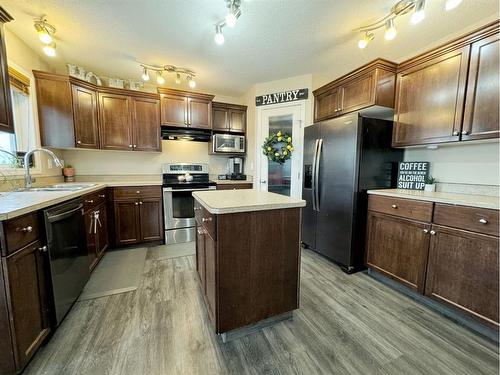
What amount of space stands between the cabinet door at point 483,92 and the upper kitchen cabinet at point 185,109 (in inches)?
Answer: 121

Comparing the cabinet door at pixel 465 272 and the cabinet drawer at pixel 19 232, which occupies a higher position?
the cabinet drawer at pixel 19 232

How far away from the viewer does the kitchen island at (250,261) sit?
133 cm

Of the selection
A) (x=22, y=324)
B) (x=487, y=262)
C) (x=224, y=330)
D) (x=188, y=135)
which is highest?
(x=188, y=135)

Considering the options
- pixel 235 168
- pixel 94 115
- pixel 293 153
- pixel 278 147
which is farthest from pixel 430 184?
pixel 94 115

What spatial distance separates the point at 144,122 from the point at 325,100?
2.69 meters

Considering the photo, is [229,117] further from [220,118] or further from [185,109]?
[185,109]

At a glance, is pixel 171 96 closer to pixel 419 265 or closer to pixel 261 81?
pixel 261 81

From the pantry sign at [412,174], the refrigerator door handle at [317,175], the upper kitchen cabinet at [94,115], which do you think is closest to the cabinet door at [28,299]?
the upper kitchen cabinet at [94,115]

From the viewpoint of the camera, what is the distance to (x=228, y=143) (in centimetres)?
369

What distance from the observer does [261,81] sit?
3.40 metres

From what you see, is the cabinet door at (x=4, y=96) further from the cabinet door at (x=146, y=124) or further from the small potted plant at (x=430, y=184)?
the small potted plant at (x=430, y=184)

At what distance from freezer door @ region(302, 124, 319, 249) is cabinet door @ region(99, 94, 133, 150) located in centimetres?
260

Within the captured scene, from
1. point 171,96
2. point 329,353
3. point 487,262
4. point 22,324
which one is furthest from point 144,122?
point 487,262

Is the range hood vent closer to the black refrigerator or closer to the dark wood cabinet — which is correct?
the black refrigerator
